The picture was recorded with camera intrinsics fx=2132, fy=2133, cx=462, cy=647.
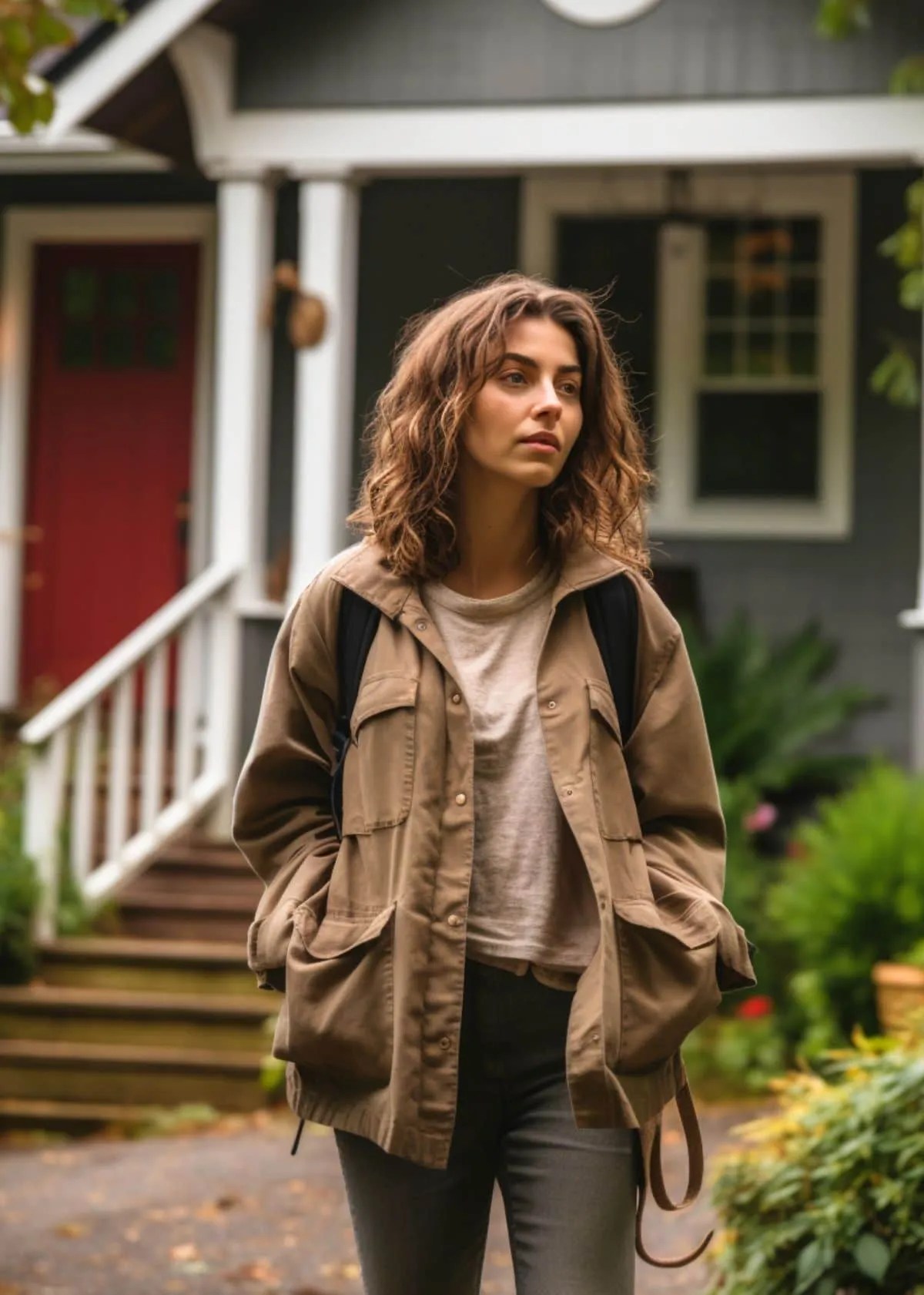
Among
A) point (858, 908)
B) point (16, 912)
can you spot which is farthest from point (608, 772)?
point (16, 912)

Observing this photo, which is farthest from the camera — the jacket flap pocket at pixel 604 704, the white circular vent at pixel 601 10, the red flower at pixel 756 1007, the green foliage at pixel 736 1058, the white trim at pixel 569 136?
the white circular vent at pixel 601 10

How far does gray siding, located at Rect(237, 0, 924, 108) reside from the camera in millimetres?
8812

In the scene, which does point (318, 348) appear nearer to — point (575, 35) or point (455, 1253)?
point (575, 35)

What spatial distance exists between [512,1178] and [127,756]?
627cm

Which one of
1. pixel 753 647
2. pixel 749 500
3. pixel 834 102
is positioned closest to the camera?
pixel 834 102

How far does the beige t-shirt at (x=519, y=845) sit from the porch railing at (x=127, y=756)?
5747 millimetres

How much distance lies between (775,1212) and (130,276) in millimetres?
8206

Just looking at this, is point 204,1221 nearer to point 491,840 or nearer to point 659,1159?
point 659,1159

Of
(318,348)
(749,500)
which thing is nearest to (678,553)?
(749,500)

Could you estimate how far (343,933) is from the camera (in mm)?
2926

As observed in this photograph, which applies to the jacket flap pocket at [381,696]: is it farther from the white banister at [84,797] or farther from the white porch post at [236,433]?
the white porch post at [236,433]

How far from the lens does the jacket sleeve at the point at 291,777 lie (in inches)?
121

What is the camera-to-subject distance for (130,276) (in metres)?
11.6

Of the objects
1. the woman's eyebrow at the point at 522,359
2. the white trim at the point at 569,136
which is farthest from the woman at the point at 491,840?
the white trim at the point at 569,136
